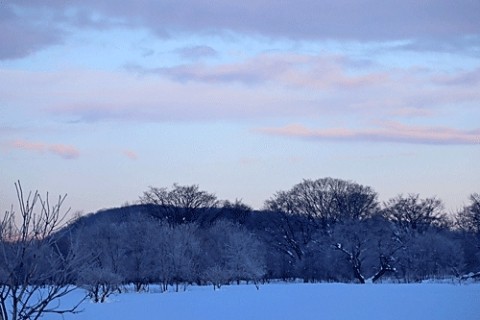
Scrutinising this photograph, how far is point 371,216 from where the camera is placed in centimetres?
5350

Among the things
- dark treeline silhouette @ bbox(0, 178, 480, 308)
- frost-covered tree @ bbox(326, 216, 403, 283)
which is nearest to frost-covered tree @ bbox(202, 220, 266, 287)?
dark treeline silhouette @ bbox(0, 178, 480, 308)

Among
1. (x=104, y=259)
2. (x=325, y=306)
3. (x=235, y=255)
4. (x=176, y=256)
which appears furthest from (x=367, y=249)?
(x=325, y=306)

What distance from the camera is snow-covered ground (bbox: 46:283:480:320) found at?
20.2 meters

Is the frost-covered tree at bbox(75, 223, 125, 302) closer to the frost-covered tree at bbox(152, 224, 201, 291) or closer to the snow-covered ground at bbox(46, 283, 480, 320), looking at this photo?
the frost-covered tree at bbox(152, 224, 201, 291)

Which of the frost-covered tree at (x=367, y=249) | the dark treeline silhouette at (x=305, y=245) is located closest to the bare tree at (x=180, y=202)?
the dark treeline silhouette at (x=305, y=245)

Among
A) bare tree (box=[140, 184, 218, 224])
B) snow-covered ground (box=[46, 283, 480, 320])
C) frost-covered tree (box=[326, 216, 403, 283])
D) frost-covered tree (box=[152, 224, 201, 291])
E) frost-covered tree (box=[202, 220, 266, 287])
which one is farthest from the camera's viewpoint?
bare tree (box=[140, 184, 218, 224])

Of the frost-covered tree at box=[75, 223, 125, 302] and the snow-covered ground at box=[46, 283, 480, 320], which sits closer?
the snow-covered ground at box=[46, 283, 480, 320]

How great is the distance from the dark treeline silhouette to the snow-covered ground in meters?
8.16

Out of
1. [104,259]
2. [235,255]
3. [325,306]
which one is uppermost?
[235,255]

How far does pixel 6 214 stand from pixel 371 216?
48.9 metres

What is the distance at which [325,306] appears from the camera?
77.0 ft

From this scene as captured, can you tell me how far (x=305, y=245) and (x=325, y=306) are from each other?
30287 mm

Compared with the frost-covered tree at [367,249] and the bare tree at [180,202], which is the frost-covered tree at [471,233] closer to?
the frost-covered tree at [367,249]

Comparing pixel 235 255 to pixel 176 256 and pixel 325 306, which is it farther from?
pixel 325 306
